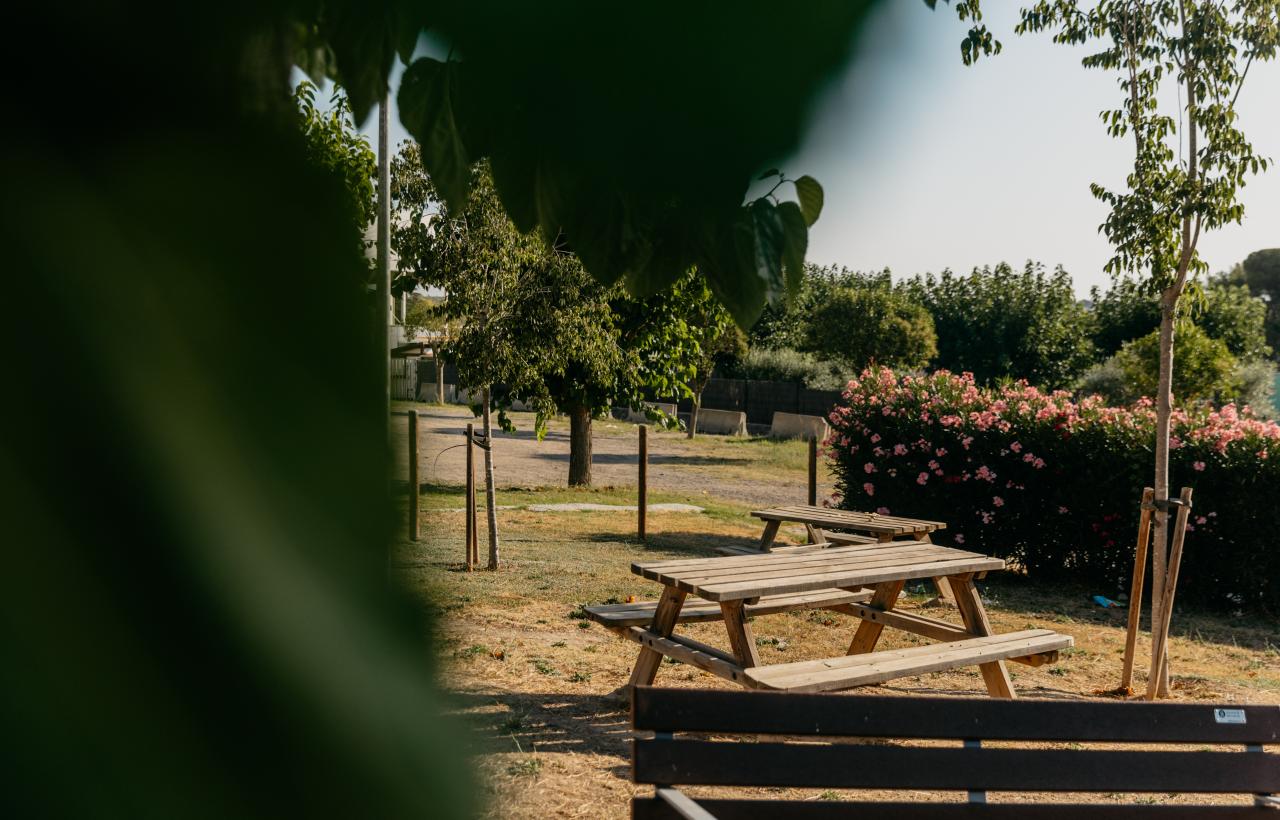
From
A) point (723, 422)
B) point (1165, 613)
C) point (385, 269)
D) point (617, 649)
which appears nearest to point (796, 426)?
point (723, 422)

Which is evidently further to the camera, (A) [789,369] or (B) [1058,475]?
(A) [789,369]

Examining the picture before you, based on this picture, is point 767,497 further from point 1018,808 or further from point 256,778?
point 256,778

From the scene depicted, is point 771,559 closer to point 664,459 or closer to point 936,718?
point 936,718

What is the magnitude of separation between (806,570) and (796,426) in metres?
20.2

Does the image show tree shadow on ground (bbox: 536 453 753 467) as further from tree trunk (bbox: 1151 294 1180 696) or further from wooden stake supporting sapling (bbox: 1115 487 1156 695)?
tree trunk (bbox: 1151 294 1180 696)

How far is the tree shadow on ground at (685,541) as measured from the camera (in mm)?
10266

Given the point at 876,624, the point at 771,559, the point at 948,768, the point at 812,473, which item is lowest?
the point at 876,624

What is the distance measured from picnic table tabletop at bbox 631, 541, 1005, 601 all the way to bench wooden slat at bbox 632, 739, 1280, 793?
176 cm

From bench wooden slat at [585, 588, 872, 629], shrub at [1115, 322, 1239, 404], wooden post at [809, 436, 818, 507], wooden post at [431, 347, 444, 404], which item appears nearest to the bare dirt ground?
A: wooden post at [809, 436, 818, 507]

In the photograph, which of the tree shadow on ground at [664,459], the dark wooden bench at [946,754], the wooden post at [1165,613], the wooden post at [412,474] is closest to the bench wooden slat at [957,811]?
the dark wooden bench at [946,754]

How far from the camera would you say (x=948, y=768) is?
9.36ft

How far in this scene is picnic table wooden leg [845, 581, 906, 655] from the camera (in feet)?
19.2

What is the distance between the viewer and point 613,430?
26156mm

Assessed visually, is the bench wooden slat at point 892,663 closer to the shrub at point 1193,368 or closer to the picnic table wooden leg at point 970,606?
the picnic table wooden leg at point 970,606
